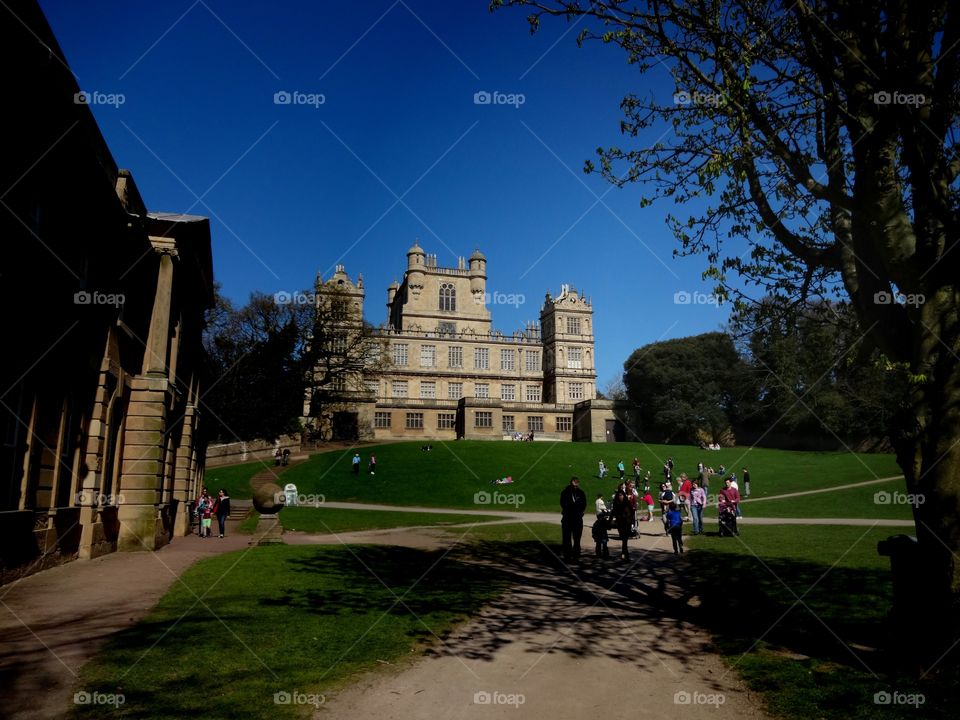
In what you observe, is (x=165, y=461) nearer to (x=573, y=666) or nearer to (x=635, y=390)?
(x=573, y=666)

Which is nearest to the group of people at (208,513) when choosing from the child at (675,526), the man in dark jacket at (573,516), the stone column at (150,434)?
the stone column at (150,434)

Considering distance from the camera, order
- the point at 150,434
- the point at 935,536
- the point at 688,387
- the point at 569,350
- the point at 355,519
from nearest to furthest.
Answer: the point at 935,536, the point at 150,434, the point at 355,519, the point at 688,387, the point at 569,350

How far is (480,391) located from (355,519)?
49647mm

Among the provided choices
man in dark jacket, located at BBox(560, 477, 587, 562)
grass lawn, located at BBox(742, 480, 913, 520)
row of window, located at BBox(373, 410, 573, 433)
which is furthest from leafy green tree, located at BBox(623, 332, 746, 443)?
man in dark jacket, located at BBox(560, 477, 587, 562)

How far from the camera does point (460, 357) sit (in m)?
74.7

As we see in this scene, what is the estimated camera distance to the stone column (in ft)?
52.1

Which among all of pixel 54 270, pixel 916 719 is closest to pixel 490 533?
pixel 54 270

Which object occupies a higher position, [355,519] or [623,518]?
[623,518]

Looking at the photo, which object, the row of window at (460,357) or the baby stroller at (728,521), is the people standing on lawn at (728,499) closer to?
the baby stroller at (728,521)

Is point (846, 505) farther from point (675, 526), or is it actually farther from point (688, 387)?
point (688, 387)

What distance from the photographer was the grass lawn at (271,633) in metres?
5.63

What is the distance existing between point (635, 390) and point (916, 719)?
2808 inches

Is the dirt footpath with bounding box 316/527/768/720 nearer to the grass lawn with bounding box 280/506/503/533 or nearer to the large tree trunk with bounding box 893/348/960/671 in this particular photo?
the large tree trunk with bounding box 893/348/960/671

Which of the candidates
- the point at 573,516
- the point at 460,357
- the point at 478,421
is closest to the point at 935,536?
the point at 573,516
